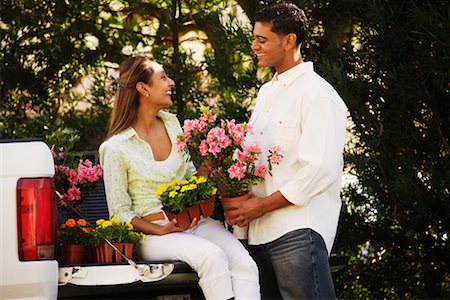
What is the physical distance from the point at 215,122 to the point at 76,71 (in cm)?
446

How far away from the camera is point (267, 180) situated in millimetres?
4938

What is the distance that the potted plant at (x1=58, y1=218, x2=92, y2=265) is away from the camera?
15.9 feet

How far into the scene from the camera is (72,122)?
8.94 meters

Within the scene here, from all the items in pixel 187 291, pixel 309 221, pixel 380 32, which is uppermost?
pixel 380 32

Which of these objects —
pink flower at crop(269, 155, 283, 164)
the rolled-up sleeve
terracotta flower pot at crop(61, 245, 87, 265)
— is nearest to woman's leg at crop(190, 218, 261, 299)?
the rolled-up sleeve

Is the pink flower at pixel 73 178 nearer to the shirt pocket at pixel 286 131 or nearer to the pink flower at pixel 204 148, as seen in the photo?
the pink flower at pixel 204 148

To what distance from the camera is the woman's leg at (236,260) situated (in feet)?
15.5

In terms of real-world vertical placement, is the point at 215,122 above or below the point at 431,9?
below

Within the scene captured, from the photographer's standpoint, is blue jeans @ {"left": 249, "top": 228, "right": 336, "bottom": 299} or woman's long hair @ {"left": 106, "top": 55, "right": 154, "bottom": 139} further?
woman's long hair @ {"left": 106, "top": 55, "right": 154, "bottom": 139}

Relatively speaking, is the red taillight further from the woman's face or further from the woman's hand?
the woman's face

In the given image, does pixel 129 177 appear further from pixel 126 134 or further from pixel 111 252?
pixel 111 252

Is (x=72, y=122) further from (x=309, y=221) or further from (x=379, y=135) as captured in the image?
(x=309, y=221)

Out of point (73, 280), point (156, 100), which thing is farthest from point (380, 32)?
point (73, 280)

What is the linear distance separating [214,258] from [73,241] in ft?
2.22
